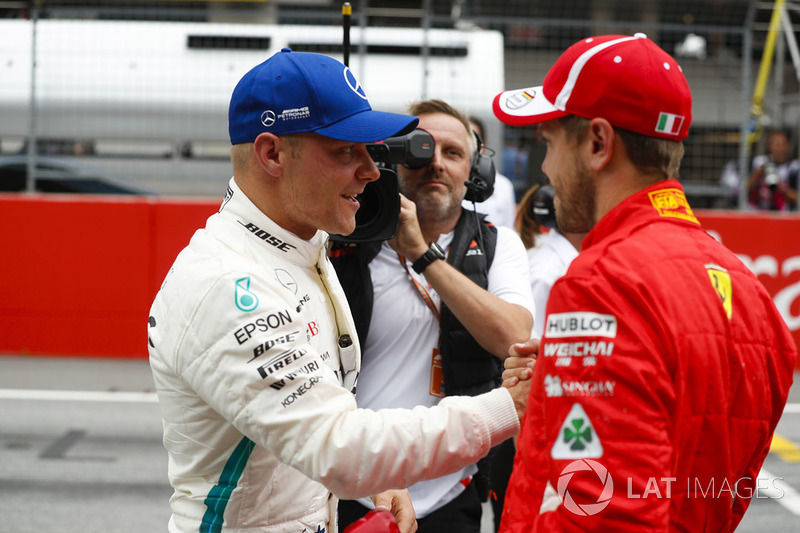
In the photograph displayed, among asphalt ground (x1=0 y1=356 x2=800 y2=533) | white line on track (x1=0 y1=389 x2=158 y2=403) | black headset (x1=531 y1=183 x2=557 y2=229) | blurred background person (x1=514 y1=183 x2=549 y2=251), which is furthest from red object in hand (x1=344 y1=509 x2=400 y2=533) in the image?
white line on track (x1=0 y1=389 x2=158 y2=403)

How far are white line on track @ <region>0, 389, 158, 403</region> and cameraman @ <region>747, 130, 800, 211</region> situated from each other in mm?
7193

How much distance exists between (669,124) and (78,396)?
6313 mm

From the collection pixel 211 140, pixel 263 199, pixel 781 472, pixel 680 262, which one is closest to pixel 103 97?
pixel 211 140

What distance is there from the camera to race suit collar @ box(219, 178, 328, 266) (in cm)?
202

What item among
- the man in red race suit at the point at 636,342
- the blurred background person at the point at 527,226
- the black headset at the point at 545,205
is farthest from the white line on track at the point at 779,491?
the man in red race suit at the point at 636,342

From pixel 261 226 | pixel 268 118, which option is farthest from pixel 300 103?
pixel 261 226

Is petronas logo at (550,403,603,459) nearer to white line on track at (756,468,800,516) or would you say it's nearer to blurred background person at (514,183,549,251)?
blurred background person at (514,183,549,251)

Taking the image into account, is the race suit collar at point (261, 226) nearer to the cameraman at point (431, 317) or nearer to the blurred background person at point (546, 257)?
the cameraman at point (431, 317)

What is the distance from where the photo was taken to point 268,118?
1967mm

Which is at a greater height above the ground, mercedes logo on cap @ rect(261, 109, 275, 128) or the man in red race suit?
mercedes logo on cap @ rect(261, 109, 275, 128)

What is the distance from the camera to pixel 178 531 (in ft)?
6.51

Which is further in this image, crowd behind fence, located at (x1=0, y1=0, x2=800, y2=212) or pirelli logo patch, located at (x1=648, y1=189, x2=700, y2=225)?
crowd behind fence, located at (x1=0, y1=0, x2=800, y2=212)

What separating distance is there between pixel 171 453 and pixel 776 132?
418 inches

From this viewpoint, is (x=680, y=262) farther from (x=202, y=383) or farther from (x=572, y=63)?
(x=202, y=383)
